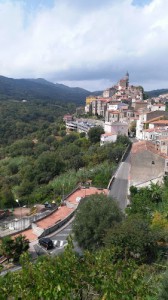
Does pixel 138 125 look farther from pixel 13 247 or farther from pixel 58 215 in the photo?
pixel 13 247

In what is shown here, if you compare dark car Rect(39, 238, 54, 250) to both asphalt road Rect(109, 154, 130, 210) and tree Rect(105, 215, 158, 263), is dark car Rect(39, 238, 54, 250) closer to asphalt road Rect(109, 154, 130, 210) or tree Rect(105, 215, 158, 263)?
tree Rect(105, 215, 158, 263)

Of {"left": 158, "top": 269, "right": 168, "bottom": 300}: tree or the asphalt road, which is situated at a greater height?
{"left": 158, "top": 269, "right": 168, "bottom": 300}: tree

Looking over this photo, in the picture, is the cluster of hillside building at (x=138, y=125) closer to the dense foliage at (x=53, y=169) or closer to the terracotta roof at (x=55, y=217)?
the dense foliage at (x=53, y=169)

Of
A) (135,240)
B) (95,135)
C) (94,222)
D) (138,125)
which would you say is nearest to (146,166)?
(94,222)

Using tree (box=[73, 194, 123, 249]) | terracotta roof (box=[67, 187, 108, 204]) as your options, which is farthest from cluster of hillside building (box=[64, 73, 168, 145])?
tree (box=[73, 194, 123, 249])

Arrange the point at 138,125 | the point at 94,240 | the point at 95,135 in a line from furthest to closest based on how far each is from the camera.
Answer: the point at 95,135
the point at 138,125
the point at 94,240

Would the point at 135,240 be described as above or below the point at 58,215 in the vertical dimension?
above
